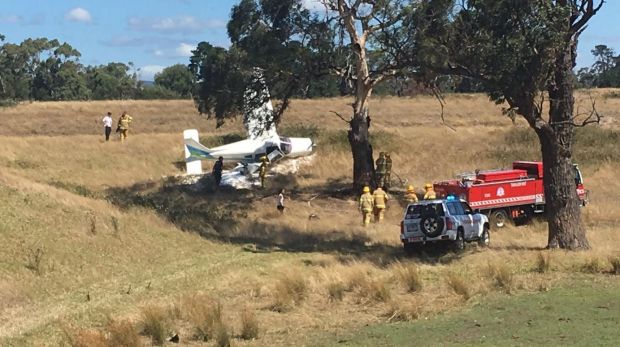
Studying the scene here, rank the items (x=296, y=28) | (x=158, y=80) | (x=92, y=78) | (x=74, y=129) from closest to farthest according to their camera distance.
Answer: (x=296, y=28)
(x=74, y=129)
(x=92, y=78)
(x=158, y=80)

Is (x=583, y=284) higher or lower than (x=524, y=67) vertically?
lower

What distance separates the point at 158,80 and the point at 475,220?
145 meters

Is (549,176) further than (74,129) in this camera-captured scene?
No

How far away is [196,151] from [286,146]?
5.09 meters

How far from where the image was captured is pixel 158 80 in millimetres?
162000

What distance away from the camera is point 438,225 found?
72.5ft

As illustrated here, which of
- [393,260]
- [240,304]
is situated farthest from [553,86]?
[240,304]

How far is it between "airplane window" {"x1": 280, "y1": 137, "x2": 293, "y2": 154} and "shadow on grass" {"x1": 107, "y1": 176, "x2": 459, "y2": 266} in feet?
16.5

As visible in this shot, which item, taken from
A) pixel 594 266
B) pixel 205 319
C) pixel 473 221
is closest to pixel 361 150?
pixel 473 221

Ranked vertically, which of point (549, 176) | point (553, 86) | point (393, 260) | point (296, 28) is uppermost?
point (296, 28)

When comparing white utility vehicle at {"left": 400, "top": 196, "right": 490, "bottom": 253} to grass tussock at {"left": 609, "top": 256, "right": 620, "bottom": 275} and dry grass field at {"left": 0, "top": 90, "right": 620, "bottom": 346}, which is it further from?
grass tussock at {"left": 609, "top": 256, "right": 620, "bottom": 275}

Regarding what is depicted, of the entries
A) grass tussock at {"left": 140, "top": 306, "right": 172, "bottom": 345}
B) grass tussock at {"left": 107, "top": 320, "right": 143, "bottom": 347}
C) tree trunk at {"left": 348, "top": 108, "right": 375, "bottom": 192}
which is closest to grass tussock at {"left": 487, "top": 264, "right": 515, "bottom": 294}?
grass tussock at {"left": 140, "top": 306, "right": 172, "bottom": 345}

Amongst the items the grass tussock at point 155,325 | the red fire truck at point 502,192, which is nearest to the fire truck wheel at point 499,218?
the red fire truck at point 502,192

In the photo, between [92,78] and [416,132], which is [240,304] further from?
[92,78]
